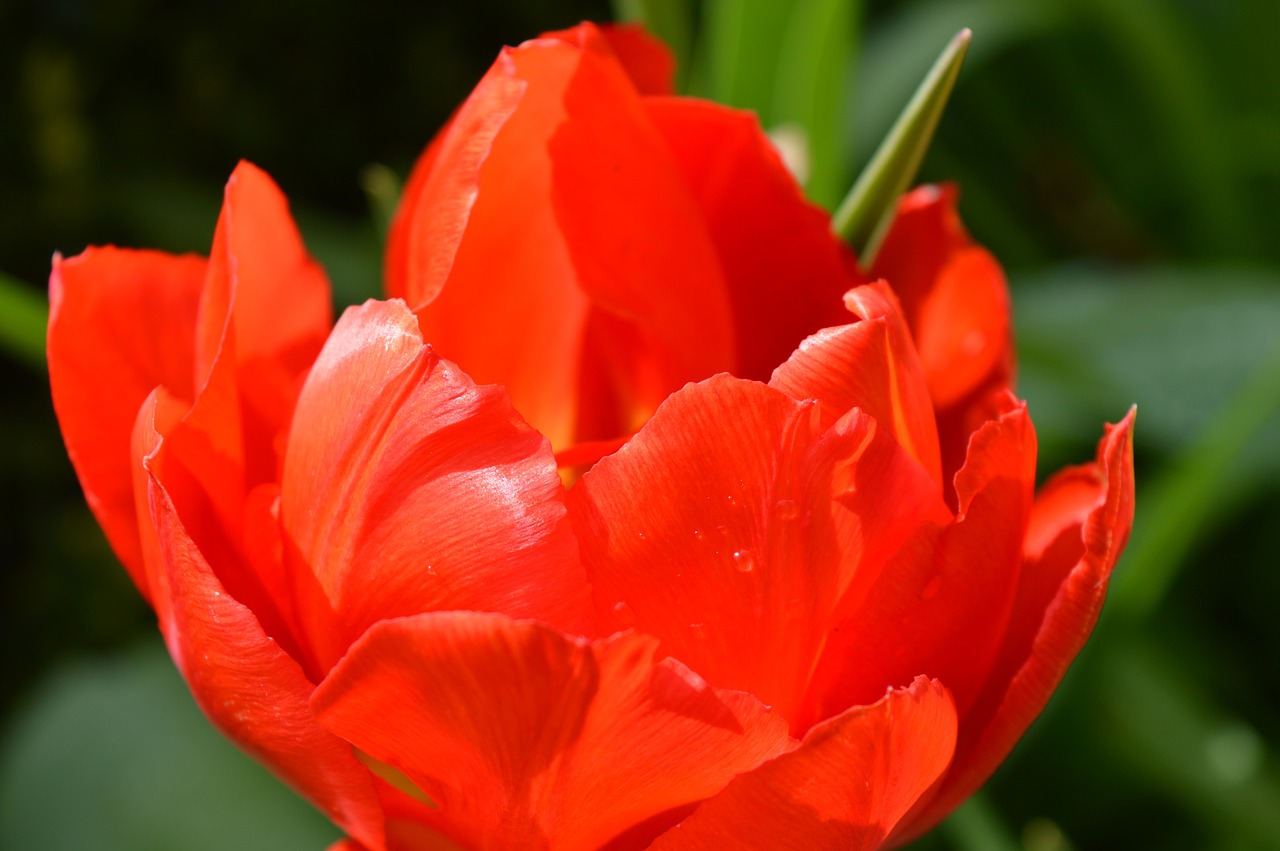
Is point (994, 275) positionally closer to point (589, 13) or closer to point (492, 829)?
point (492, 829)

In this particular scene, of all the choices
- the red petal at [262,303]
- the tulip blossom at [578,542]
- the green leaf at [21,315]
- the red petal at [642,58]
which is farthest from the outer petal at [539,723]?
the green leaf at [21,315]

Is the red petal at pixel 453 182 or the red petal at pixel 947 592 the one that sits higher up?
the red petal at pixel 453 182

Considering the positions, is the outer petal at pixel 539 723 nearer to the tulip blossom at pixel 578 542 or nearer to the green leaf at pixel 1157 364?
the tulip blossom at pixel 578 542

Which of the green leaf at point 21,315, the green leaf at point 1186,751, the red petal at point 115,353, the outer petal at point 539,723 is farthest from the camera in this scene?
the green leaf at point 1186,751

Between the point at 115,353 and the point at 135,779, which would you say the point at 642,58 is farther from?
the point at 135,779

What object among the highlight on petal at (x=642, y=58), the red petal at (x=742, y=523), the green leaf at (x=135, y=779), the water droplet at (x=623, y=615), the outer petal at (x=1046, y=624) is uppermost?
the highlight on petal at (x=642, y=58)

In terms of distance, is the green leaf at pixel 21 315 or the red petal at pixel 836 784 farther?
the green leaf at pixel 21 315
